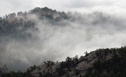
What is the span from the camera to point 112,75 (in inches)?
7864

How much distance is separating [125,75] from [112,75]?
52.4 ft

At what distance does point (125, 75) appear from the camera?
196 meters
